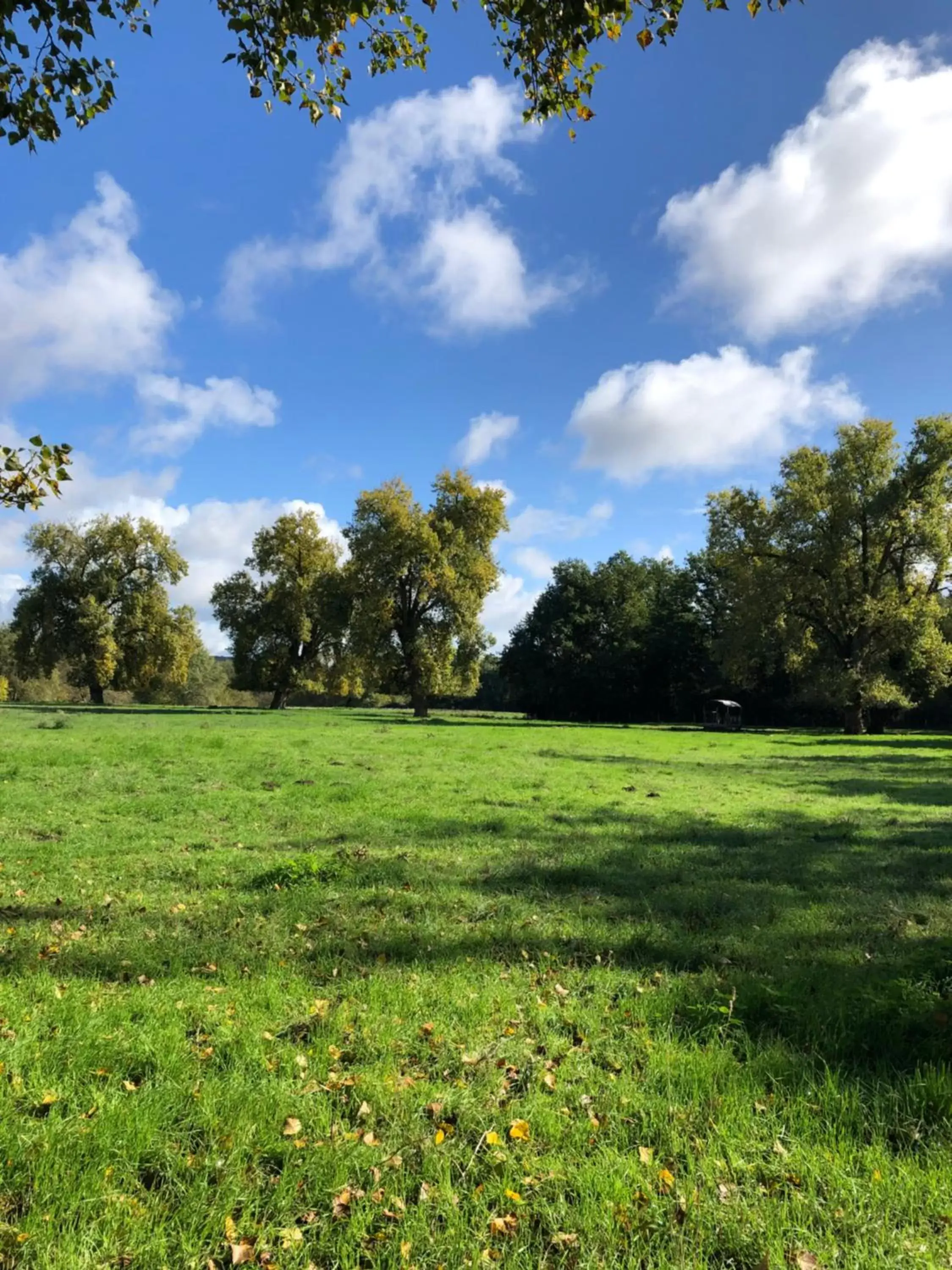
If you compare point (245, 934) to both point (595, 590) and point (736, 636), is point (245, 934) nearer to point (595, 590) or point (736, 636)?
point (736, 636)

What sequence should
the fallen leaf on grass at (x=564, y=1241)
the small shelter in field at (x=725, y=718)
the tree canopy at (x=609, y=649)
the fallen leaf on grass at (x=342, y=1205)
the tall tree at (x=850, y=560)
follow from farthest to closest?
the tree canopy at (x=609, y=649) → the small shelter in field at (x=725, y=718) → the tall tree at (x=850, y=560) → the fallen leaf on grass at (x=342, y=1205) → the fallen leaf on grass at (x=564, y=1241)

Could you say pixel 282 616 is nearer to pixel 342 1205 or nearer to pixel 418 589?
pixel 418 589

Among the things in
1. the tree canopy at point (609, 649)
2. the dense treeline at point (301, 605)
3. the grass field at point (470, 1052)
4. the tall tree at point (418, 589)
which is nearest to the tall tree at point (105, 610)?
the dense treeline at point (301, 605)

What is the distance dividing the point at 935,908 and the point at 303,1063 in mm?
6482

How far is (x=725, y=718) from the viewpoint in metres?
51.4

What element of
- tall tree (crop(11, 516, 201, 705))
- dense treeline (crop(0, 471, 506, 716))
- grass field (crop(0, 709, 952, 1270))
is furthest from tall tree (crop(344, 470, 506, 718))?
grass field (crop(0, 709, 952, 1270))

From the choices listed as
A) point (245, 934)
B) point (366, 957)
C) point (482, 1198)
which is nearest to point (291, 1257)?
point (482, 1198)

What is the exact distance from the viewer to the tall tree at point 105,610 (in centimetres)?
4934

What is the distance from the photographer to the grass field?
2.85 metres

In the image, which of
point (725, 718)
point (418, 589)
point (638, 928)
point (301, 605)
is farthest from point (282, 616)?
point (638, 928)

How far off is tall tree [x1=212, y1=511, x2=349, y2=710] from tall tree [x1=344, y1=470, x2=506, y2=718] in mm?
5355

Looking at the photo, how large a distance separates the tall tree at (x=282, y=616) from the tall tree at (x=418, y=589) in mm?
5355

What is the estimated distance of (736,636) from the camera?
4366cm

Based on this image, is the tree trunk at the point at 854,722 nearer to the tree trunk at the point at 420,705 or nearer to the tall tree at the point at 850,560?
the tall tree at the point at 850,560
